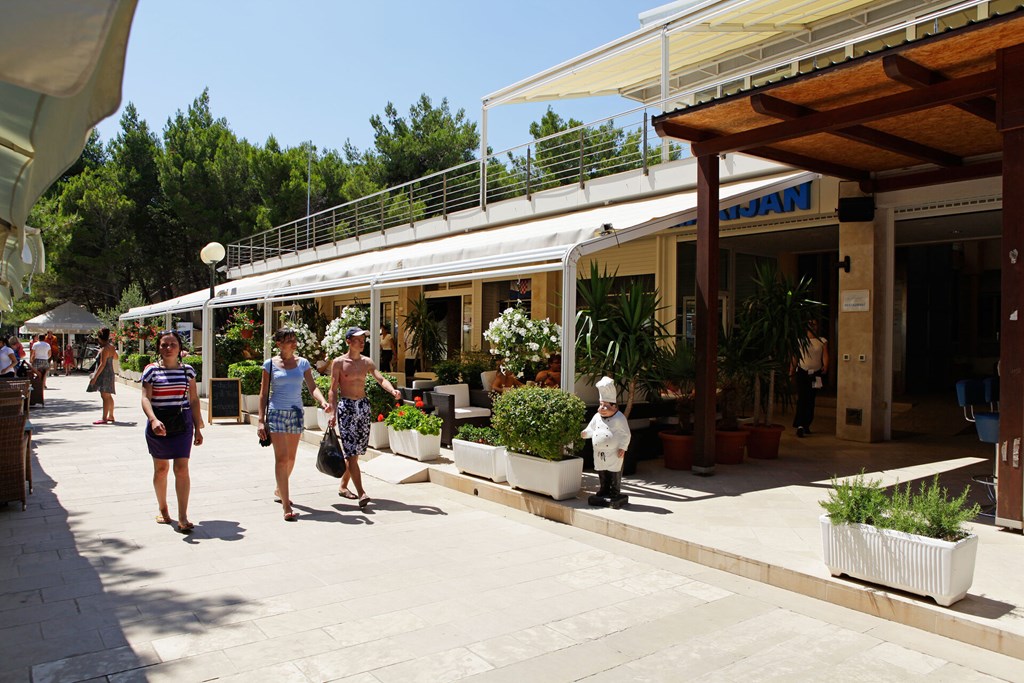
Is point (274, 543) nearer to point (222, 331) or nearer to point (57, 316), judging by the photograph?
point (222, 331)

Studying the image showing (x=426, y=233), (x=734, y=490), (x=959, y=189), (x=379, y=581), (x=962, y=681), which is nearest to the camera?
(x=962, y=681)

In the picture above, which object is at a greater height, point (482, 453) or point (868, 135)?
point (868, 135)

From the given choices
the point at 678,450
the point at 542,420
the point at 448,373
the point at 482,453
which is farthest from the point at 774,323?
the point at 448,373

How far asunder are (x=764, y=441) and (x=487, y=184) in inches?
630

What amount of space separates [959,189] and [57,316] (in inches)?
1283

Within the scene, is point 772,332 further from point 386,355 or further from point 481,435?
point 386,355

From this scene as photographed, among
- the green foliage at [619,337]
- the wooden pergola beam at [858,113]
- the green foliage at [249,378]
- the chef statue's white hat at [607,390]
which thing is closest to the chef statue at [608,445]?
the chef statue's white hat at [607,390]

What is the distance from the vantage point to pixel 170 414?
251 inches

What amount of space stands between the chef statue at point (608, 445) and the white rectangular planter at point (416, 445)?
2.95 m

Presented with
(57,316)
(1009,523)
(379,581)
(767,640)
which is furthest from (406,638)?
(57,316)

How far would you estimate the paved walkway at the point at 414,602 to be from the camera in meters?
3.76

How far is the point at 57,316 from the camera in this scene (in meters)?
31.1

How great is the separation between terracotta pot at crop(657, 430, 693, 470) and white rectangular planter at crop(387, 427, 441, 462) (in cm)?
280

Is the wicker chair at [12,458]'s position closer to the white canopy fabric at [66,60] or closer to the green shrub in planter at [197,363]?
the white canopy fabric at [66,60]
